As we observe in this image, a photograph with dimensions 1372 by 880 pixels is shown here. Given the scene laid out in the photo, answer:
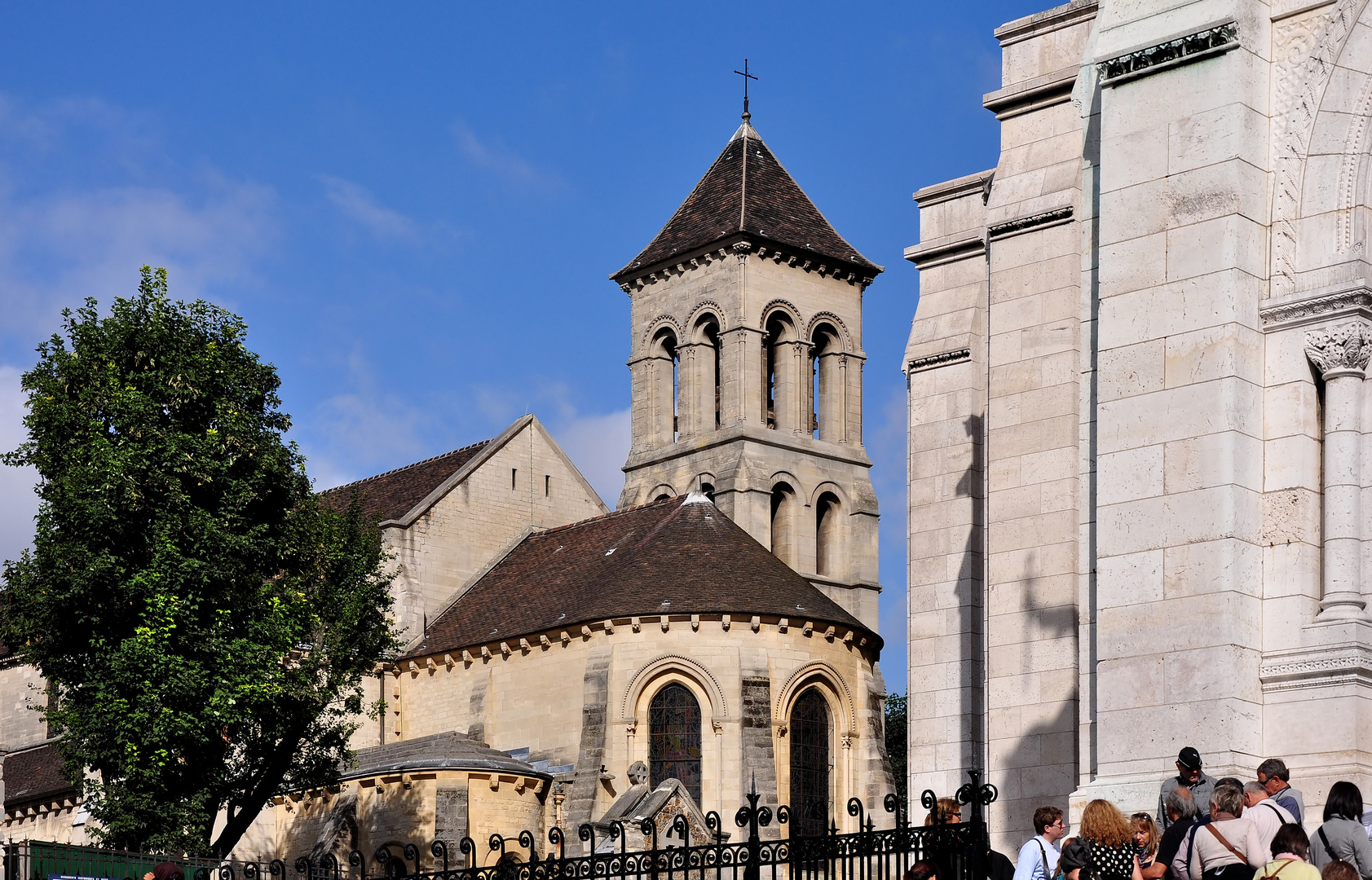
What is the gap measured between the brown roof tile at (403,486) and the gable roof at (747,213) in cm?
1100

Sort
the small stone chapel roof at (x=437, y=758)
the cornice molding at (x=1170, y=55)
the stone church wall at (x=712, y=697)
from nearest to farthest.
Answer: the cornice molding at (x=1170, y=55) < the small stone chapel roof at (x=437, y=758) < the stone church wall at (x=712, y=697)

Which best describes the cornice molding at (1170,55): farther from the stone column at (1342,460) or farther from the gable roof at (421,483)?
the gable roof at (421,483)

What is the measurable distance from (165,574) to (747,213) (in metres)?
34.9

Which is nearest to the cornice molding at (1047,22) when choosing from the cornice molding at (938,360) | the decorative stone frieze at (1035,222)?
the decorative stone frieze at (1035,222)

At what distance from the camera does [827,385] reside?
59.9 m

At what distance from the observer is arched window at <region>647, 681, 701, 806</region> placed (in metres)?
41.1

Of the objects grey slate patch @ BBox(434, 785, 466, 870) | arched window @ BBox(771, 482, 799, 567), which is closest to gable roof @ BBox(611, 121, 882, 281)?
arched window @ BBox(771, 482, 799, 567)

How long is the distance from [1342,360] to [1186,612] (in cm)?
179

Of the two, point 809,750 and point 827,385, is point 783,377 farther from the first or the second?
point 809,750

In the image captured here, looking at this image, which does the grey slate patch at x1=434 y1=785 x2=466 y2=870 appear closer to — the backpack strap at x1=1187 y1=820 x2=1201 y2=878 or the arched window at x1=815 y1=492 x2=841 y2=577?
the arched window at x1=815 y1=492 x2=841 y2=577

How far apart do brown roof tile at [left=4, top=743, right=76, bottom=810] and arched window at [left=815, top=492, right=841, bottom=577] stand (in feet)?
73.1

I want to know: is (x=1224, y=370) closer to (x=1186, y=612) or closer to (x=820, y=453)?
(x=1186, y=612)

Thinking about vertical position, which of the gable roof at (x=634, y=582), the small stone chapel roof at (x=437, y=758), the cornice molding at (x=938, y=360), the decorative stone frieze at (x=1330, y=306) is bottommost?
the small stone chapel roof at (x=437, y=758)

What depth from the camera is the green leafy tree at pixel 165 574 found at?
87.6ft
